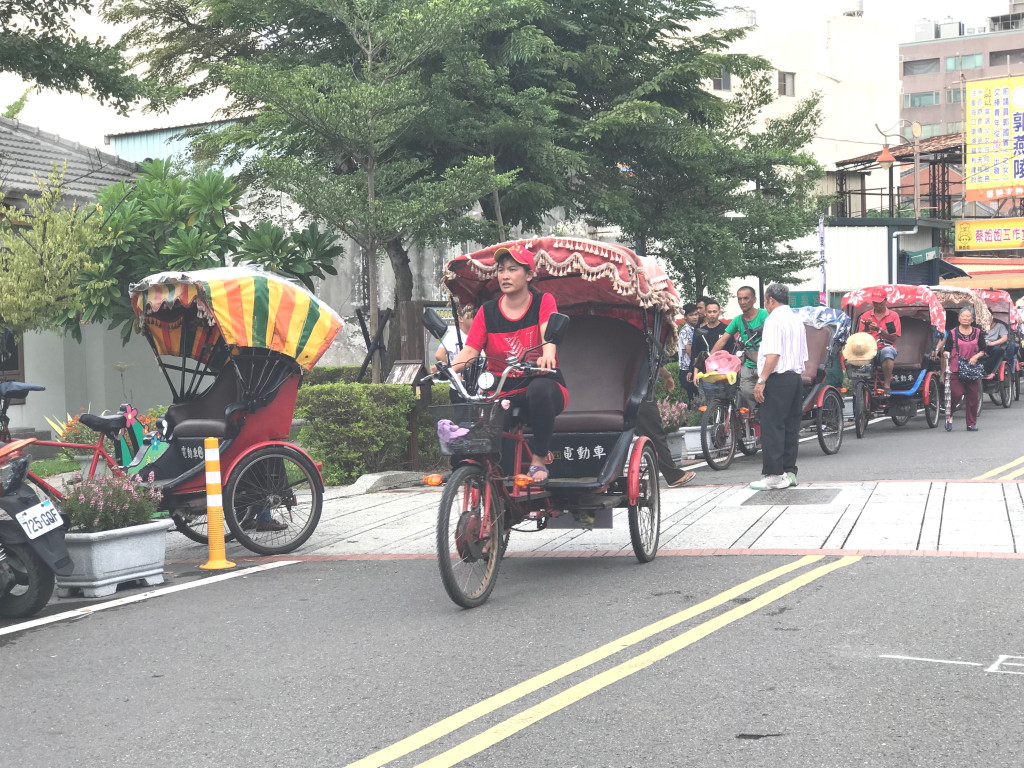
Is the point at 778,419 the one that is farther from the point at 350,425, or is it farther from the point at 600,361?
the point at 350,425

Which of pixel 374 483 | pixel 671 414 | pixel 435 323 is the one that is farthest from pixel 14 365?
pixel 435 323

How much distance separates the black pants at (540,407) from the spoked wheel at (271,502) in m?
2.64

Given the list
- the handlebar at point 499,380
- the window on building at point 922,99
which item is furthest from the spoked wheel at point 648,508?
the window on building at point 922,99

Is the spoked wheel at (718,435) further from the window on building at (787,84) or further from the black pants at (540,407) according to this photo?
the window on building at (787,84)

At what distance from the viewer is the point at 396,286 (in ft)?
75.4

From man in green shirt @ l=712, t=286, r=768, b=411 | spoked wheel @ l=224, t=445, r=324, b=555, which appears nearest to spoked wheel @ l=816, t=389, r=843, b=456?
man in green shirt @ l=712, t=286, r=768, b=411

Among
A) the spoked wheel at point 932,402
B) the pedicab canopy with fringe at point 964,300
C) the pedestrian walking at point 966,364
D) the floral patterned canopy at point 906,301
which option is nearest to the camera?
the pedestrian walking at point 966,364

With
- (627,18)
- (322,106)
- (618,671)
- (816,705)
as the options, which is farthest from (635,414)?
(627,18)

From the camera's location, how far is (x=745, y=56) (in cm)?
2248

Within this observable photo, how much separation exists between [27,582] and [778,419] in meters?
7.60

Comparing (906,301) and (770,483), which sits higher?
(906,301)

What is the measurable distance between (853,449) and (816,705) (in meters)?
12.8

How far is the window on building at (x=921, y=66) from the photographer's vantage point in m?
96.1

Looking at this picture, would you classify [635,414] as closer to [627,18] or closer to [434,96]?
[434,96]
